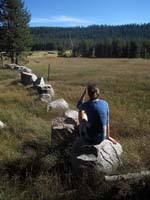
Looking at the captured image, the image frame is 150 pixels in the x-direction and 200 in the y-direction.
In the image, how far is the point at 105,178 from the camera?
17.4 feet

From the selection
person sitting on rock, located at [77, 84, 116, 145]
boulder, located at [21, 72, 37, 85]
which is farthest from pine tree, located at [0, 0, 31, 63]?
person sitting on rock, located at [77, 84, 116, 145]

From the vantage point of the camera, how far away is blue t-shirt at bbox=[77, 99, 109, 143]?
629 cm

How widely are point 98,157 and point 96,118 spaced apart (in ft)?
2.63

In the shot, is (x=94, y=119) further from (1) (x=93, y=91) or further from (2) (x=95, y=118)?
(1) (x=93, y=91)

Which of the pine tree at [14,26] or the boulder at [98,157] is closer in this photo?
the boulder at [98,157]

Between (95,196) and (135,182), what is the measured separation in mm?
544

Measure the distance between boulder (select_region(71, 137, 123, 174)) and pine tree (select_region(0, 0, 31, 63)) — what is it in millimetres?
42053

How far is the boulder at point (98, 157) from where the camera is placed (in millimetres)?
5680

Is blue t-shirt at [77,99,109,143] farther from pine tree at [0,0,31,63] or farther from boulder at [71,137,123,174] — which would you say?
pine tree at [0,0,31,63]

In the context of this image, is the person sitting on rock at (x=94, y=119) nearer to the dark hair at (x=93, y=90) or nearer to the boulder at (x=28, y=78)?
the dark hair at (x=93, y=90)

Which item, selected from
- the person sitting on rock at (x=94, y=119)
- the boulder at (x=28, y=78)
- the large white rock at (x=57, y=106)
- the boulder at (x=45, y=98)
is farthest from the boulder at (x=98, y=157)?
the boulder at (x=28, y=78)

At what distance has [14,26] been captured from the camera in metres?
47.1

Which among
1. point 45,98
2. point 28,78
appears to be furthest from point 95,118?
point 28,78

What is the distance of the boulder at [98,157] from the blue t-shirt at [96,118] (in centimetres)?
22
